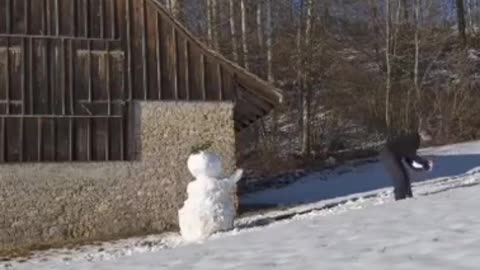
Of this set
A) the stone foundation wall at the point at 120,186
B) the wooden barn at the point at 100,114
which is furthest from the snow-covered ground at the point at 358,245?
the wooden barn at the point at 100,114

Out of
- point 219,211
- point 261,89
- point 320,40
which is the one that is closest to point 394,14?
point 320,40

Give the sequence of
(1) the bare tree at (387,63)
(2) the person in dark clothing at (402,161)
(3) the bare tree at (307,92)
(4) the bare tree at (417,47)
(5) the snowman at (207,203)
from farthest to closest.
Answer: (4) the bare tree at (417,47) < (1) the bare tree at (387,63) < (3) the bare tree at (307,92) < (2) the person in dark clothing at (402,161) < (5) the snowman at (207,203)

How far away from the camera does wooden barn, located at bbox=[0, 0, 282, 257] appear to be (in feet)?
57.3

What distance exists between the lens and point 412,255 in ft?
24.9

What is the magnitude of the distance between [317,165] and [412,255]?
24.5 meters

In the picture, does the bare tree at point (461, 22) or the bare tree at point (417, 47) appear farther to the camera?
the bare tree at point (461, 22)

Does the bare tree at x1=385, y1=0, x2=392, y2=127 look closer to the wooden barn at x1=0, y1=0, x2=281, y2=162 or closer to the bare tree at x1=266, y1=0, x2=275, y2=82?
the bare tree at x1=266, y1=0, x2=275, y2=82

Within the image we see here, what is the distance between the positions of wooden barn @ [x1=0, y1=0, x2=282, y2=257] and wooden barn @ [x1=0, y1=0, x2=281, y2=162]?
0.02 metres

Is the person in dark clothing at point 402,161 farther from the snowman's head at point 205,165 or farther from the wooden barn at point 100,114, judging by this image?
the wooden barn at point 100,114

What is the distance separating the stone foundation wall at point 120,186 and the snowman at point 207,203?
13.5 ft

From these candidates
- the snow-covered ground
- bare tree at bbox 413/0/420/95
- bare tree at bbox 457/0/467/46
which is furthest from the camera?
bare tree at bbox 457/0/467/46

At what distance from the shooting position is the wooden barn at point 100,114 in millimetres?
17453

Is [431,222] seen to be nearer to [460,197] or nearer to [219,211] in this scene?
[460,197]

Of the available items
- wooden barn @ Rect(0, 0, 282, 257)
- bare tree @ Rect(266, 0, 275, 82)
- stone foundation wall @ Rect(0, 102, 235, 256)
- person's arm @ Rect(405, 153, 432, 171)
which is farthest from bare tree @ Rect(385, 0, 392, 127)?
person's arm @ Rect(405, 153, 432, 171)
